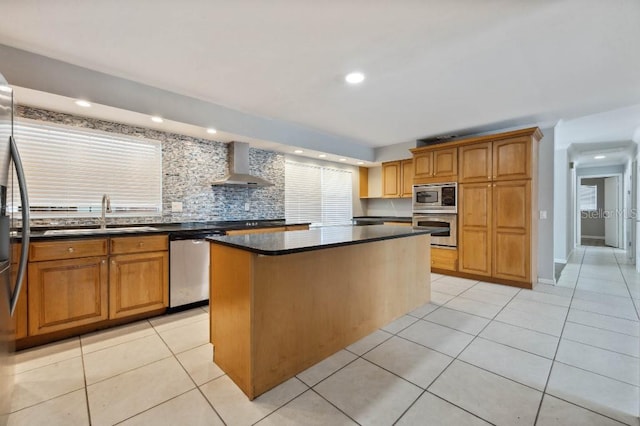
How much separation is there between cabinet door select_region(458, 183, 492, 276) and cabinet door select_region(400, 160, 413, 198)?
112cm

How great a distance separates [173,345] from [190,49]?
2.38m

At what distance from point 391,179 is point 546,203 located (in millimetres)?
2531

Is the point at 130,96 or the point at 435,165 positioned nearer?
the point at 130,96

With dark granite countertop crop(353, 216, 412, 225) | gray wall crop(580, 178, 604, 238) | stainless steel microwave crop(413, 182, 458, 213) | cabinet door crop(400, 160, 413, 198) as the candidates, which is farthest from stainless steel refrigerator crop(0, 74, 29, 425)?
gray wall crop(580, 178, 604, 238)

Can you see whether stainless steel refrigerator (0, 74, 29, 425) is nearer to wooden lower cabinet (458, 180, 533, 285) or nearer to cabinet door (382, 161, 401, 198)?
wooden lower cabinet (458, 180, 533, 285)

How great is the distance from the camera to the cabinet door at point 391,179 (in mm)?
5555

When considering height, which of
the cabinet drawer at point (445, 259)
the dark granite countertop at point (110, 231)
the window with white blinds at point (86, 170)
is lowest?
the cabinet drawer at point (445, 259)

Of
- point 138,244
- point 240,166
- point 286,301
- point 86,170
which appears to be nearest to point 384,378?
point 286,301

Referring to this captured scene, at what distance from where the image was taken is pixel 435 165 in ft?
15.0

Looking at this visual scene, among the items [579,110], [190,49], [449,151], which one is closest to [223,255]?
[190,49]

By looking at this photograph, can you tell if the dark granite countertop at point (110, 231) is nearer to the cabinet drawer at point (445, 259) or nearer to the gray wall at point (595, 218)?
the cabinet drawer at point (445, 259)

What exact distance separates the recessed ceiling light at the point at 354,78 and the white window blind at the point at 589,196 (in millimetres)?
10391

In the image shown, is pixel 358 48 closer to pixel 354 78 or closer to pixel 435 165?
pixel 354 78

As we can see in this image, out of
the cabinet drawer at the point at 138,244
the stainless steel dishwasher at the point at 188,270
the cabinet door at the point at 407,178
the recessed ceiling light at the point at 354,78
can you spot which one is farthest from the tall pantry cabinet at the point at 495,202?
the cabinet drawer at the point at 138,244
